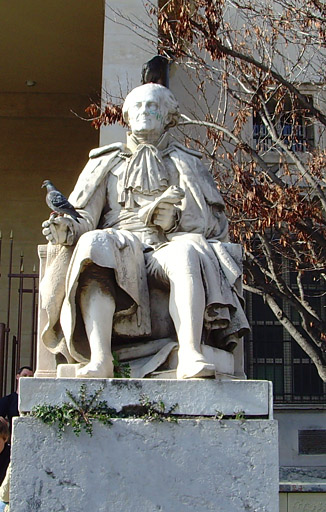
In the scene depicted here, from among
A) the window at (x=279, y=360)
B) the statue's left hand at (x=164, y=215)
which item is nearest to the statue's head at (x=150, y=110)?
the statue's left hand at (x=164, y=215)

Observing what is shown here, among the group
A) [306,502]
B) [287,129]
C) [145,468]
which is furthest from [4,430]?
[287,129]

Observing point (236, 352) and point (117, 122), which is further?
point (117, 122)

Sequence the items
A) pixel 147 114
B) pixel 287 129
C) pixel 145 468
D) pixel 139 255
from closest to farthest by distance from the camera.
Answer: pixel 145 468
pixel 139 255
pixel 147 114
pixel 287 129

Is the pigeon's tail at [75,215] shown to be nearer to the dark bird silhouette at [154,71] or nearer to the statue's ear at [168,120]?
the statue's ear at [168,120]

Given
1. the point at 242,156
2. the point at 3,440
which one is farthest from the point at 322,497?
the point at 242,156

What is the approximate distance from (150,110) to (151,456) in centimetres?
227

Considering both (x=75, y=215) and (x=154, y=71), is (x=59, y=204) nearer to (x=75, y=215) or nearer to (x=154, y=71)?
(x=75, y=215)

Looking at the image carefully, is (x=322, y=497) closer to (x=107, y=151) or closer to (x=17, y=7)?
(x=107, y=151)

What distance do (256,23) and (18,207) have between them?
17.9 feet

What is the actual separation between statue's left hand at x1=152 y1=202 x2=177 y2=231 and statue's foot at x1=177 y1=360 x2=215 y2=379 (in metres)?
1.11

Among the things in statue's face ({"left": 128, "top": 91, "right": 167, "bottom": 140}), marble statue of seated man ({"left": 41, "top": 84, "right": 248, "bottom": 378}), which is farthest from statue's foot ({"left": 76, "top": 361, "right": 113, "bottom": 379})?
statue's face ({"left": 128, "top": 91, "right": 167, "bottom": 140})

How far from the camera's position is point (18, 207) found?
624 inches

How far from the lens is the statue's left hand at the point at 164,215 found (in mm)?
5711

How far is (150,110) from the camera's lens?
19.8 ft
